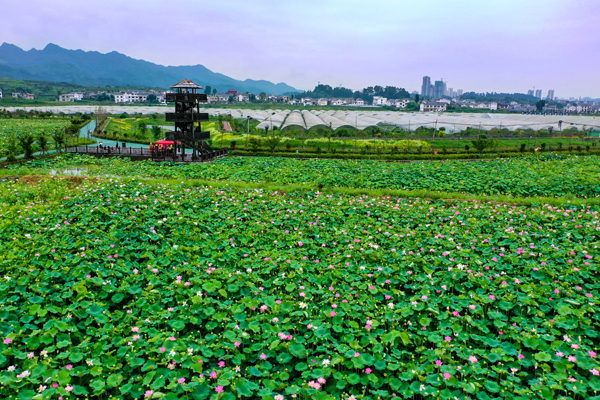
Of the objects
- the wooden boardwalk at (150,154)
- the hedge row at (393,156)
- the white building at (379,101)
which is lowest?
the wooden boardwalk at (150,154)

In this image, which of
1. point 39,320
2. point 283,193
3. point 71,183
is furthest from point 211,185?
point 39,320

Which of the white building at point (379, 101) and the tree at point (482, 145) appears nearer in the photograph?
the tree at point (482, 145)

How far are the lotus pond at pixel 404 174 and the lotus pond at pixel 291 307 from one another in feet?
19.9

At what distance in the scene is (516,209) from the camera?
35.0ft

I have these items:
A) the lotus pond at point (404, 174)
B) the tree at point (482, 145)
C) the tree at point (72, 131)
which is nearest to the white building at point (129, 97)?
the tree at point (72, 131)

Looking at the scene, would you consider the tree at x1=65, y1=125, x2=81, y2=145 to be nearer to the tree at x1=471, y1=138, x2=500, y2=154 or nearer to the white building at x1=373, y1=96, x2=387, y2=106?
the tree at x1=471, y1=138, x2=500, y2=154

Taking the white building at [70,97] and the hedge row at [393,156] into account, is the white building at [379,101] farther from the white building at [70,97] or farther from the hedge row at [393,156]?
the hedge row at [393,156]

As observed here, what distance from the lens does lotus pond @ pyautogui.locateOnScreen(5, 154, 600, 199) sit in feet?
48.0

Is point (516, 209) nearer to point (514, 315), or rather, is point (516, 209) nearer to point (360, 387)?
point (514, 315)

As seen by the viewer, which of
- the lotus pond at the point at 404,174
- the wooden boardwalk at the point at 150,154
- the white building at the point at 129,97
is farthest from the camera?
the white building at the point at 129,97

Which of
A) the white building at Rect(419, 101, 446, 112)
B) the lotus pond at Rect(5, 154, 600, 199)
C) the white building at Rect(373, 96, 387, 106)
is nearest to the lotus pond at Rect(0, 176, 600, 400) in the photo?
the lotus pond at Rect(5, 154, 600, 199)

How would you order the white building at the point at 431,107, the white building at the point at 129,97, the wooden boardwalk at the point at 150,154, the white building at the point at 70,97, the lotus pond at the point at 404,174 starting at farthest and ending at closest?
the white building at the point at 129,97, the white building at the point at 70,97, the white building at the point at 431,107, the wooden boardwalk at the point at 150,154, the lotus pond at the point at 404,174

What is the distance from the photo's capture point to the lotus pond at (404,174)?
14641 millimetres

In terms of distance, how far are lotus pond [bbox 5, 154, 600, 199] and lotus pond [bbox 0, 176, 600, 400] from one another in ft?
19.9
